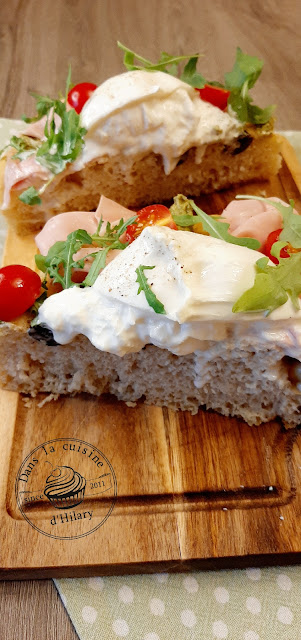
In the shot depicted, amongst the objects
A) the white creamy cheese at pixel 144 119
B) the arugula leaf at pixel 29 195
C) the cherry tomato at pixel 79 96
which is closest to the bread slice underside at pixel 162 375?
the arugula leaf at pixel 29 195

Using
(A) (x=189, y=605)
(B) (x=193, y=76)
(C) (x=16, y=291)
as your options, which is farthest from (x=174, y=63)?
(A) (x=189, y=605)

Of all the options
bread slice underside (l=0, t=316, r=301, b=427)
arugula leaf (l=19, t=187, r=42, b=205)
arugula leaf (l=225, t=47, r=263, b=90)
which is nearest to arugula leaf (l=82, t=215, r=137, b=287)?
bread slice underside (l=0, t=316, r=301, b=427)

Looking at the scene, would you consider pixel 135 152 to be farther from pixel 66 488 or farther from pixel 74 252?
pixel 66 488

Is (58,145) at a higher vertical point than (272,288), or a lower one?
lower

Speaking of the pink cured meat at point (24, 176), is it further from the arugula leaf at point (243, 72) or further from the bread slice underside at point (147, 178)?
the arugula leaf at point (243, 72)

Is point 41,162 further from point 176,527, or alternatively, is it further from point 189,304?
point 176,527

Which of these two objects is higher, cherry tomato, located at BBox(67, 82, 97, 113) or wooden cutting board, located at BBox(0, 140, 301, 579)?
cherry tomato, located at BBox(67, 82, 97, 113)

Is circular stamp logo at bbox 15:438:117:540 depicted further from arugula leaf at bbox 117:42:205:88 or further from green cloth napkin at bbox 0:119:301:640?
arugula leaf at bbox 117:42:205:88
